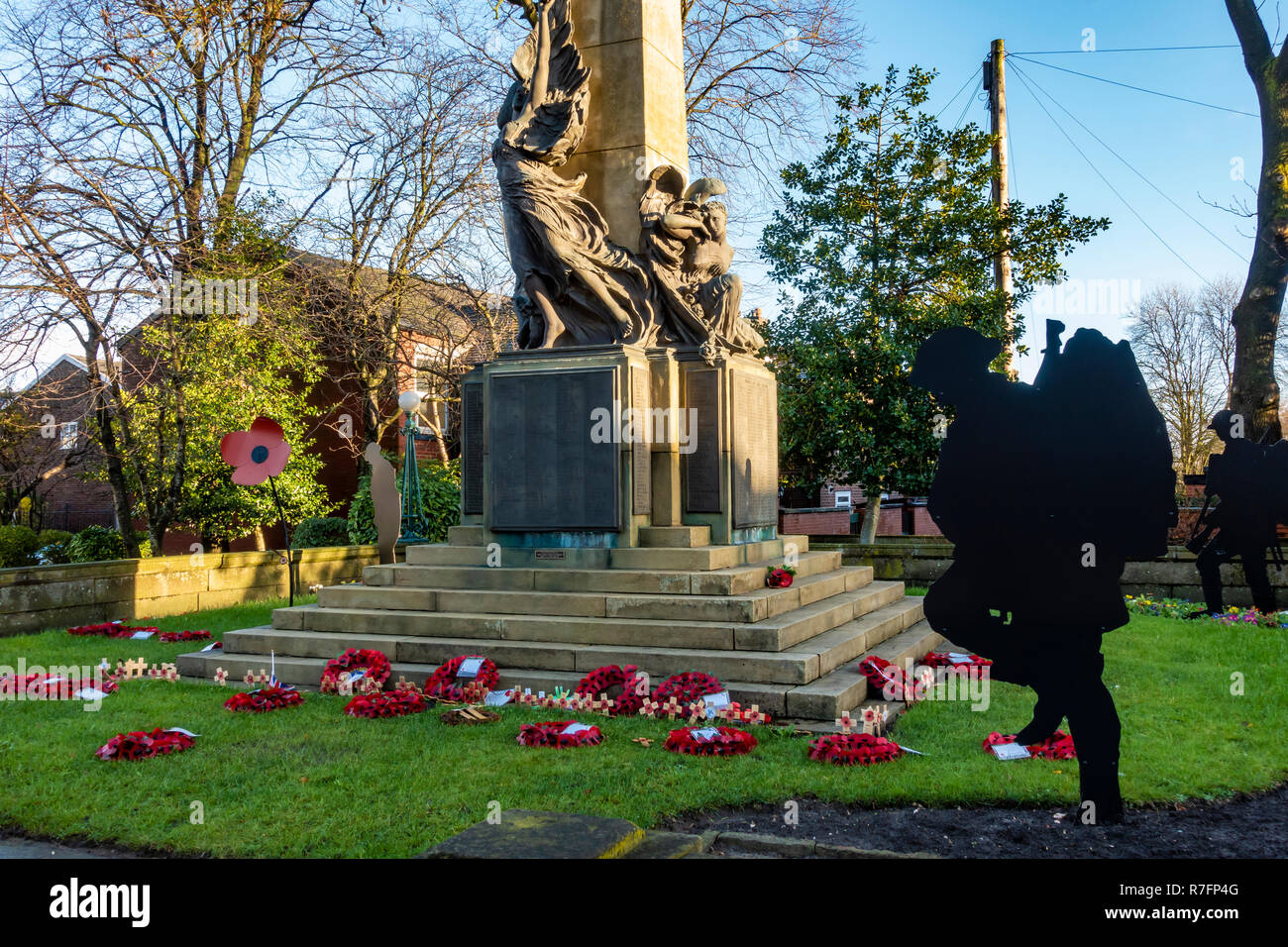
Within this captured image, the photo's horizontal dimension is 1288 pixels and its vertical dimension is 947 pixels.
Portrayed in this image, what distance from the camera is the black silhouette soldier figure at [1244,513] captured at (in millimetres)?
11562

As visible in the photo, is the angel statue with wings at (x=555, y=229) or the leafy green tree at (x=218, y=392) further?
the leafy green tree at (x=218, y=392)

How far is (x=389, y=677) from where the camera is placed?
7730 millimetres

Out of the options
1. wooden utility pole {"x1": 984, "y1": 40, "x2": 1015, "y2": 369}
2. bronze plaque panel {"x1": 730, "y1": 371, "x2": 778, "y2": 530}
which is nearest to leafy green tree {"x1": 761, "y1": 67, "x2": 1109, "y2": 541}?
wooden utility pole {"x1": 984, "y1": 40, "x2": 1015, "y2": 369}

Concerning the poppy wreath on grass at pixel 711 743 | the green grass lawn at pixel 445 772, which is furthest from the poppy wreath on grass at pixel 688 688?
the poppy wreath on grass at pixel 711 743

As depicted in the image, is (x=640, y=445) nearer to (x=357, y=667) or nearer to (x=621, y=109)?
(x=357, y=667)

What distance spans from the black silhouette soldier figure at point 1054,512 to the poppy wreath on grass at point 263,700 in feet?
15.8

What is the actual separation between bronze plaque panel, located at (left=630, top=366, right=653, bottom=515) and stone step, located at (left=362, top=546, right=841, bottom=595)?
735 mm

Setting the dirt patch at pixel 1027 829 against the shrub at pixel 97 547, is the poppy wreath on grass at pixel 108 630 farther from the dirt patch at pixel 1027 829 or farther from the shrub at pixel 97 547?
the dirt patch at pixel 1027 829

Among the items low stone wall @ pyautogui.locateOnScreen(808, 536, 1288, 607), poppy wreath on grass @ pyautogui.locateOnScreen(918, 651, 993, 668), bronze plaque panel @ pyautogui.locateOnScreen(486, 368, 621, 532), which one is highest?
bronze plaque panel @ pyautogui.locateOnScreen(486, 368, 621, 532)

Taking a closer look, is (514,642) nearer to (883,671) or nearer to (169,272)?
(883,671)

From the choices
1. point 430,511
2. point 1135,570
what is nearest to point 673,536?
point 1135,570

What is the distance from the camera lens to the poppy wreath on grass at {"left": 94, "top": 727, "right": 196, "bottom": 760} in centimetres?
577

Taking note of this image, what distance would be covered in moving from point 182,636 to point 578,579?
196 inches

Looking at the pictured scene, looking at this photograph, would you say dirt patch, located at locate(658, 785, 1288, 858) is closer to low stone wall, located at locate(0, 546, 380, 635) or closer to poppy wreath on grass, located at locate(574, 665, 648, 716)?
poppy wreath on grass, located at locate(574, 665, 648, 716)
